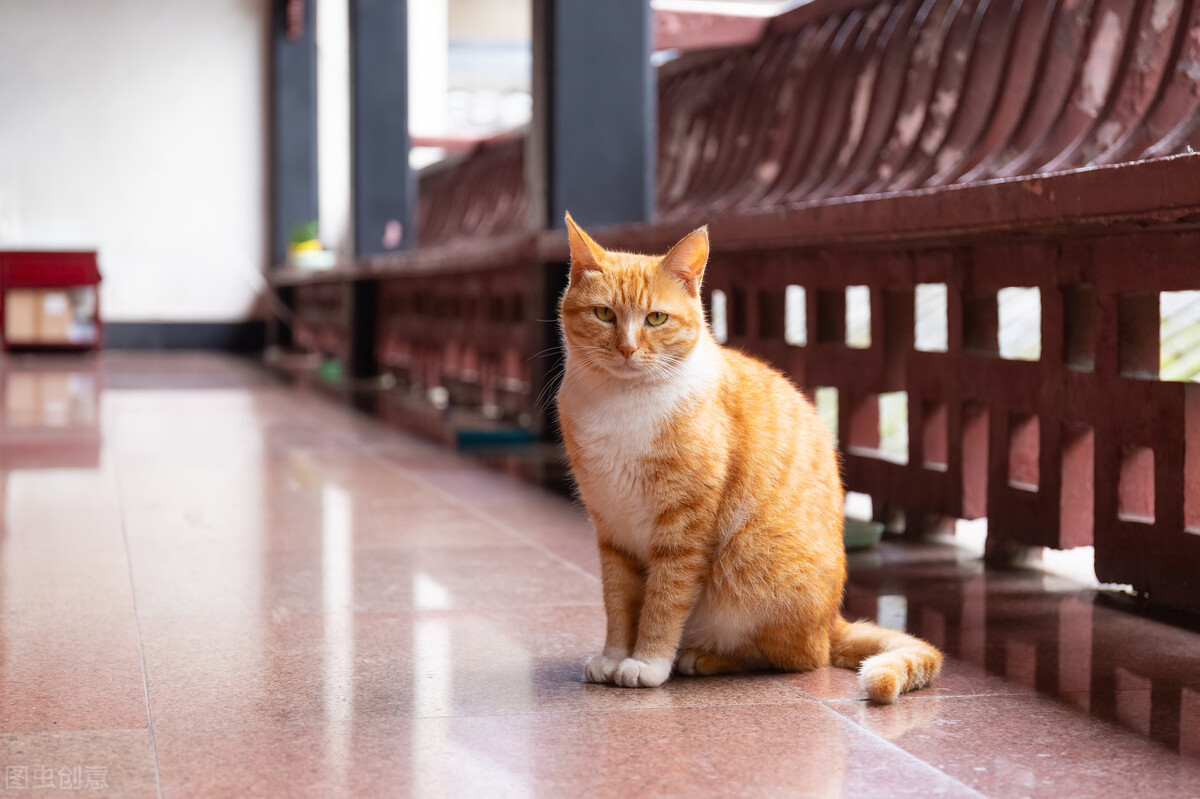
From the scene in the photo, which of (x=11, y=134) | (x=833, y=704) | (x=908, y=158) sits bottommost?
(x=833, y=704)

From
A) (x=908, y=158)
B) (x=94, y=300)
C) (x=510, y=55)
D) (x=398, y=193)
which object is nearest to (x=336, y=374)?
(x=398, y=193)

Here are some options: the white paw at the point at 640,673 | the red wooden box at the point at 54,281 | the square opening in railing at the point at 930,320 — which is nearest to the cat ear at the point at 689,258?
the white paw at the point at 640,673

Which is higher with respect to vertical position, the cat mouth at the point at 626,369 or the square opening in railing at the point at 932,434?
the cat mouth at the point at 626,369

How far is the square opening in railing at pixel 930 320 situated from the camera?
9.72ft

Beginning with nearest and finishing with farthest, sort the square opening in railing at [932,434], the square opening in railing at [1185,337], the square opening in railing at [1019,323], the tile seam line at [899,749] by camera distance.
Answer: the tile seam line at [899,749] → the square opening in railing at [932,434] → the square opening in railing at [1185,337] → the square opening in railing at [1019,323]

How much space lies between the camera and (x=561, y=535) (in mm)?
3066

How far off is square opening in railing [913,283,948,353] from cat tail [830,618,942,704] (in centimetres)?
103

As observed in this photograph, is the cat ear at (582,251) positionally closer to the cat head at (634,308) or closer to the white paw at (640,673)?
the cat head at (634,308)

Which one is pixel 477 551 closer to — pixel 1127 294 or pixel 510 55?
pixel 1127 294

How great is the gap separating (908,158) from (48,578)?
2.34 meters

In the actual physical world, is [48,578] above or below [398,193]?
below

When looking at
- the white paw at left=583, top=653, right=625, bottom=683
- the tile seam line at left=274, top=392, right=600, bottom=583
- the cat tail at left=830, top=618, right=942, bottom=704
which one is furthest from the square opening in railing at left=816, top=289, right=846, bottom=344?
the white paw at left=583, top=653, right=625, bottom=683

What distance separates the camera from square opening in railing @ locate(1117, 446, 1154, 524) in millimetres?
2340

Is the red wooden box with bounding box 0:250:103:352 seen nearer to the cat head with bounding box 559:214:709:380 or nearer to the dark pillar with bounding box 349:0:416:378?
the dark pillar with bounding box 349:0:416:378
